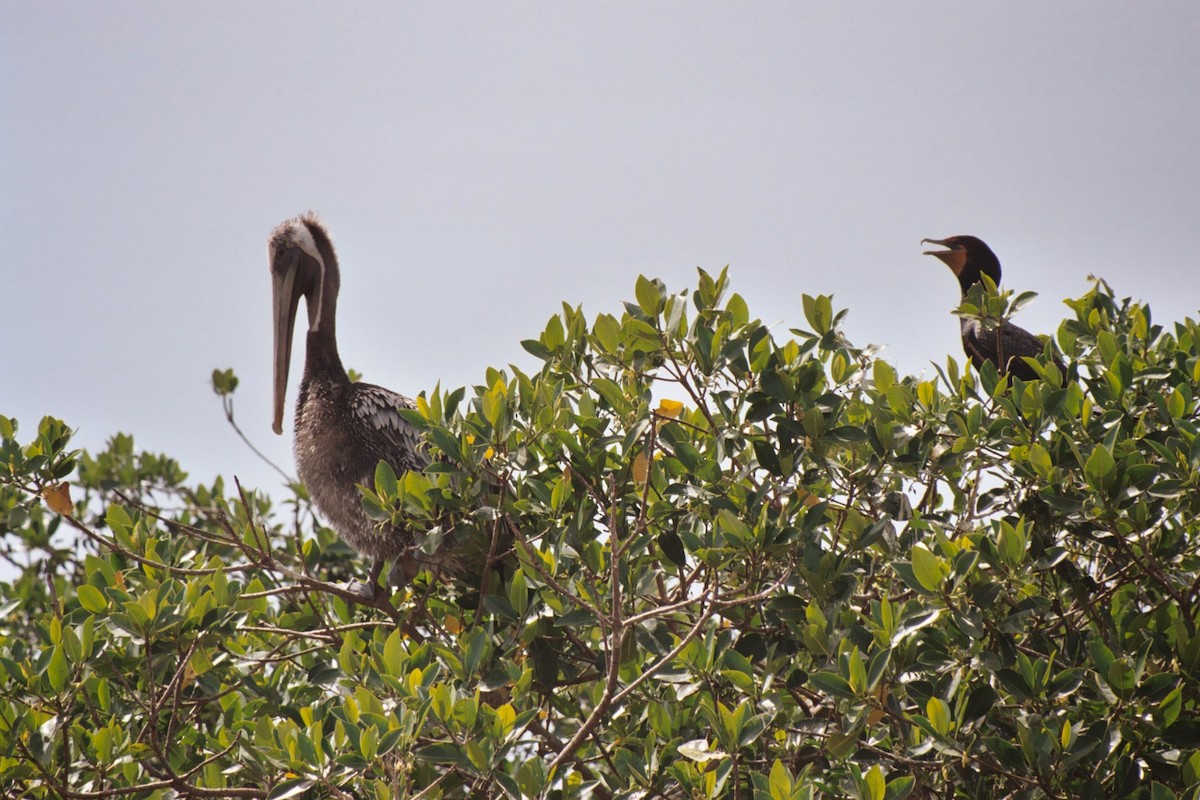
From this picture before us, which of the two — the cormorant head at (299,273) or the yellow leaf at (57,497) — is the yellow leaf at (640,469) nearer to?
the yellow leaf at (57,497)

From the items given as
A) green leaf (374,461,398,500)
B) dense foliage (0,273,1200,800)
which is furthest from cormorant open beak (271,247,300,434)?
green leaf (374,461,398,500)

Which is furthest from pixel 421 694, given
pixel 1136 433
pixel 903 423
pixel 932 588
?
pixel 1136 433

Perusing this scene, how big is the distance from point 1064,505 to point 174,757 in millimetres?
2967

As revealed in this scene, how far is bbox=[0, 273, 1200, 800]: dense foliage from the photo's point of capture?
108 inches

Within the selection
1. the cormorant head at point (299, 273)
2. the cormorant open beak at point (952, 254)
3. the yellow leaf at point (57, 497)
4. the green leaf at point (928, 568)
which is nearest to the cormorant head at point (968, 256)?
the cormorant open beak at point (952, 254)

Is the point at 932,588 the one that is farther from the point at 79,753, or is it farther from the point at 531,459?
the point at 79,753

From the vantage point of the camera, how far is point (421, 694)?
9.16ft

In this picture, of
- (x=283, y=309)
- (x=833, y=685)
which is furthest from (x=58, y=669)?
(x=283, y=309)

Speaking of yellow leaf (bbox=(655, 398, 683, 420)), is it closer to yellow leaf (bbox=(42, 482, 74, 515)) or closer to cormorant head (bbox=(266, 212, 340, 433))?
yellow leaf (bbox=(42, 482, 74, 515))

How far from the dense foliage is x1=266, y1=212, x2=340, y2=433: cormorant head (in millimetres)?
1982

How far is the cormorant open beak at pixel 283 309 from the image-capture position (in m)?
5.55

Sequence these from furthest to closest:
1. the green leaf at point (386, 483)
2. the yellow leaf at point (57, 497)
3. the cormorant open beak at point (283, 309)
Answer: the cormorant open beak at point (283, 309), the yellow leaf at point (57, 497), the green leaf at point (386, 483)

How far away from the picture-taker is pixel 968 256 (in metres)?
6.95

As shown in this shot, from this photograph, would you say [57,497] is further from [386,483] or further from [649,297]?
[649,297]
